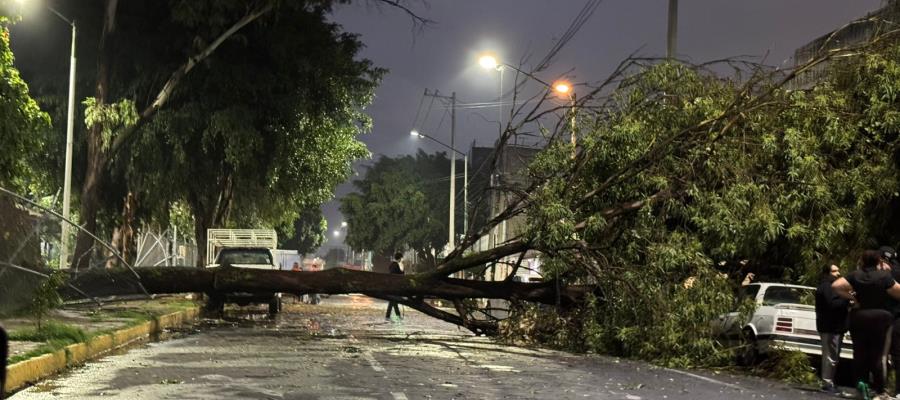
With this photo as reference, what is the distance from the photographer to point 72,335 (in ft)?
37.1

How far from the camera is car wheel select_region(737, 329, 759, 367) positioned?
12047 millimetres

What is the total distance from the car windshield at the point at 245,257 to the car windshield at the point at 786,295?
15247 millimetres

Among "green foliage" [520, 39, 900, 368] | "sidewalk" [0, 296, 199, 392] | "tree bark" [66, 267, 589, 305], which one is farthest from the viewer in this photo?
"tree bark" [66, 267, 589, 305]

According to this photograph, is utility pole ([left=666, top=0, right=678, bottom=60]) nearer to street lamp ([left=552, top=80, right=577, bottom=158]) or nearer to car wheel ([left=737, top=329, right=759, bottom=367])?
street lamp ([left=552, top=80, right=577, bottom=158])

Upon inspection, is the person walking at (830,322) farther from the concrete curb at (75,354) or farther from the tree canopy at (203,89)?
the tree canopy at (203,89)

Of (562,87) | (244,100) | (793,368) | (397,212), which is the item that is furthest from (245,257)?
(397,212)

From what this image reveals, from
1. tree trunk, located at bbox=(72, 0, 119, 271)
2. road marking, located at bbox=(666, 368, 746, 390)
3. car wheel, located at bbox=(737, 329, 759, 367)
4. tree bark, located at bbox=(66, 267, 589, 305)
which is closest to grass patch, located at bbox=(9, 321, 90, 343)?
tree bark, located at bbox=(66, 267, 589, 305)

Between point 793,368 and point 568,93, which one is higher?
point 568,93

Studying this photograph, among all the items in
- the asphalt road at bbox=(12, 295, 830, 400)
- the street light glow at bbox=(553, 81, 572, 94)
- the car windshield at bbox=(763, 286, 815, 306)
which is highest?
the street light glow at bbox=(553, 81, 572, 94)

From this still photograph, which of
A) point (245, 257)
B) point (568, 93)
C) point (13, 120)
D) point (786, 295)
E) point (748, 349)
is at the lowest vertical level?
point (748, 349)

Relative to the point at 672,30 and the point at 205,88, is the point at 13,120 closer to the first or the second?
the point at 205,88

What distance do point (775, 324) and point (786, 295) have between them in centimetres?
198

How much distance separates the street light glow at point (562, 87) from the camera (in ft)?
51.4

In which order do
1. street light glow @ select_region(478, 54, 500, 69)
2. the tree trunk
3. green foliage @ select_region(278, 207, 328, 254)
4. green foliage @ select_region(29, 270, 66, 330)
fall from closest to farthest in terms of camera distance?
green foliage @ select_region(29, 270, 66, 330)
the tree trunk
street light glow @ select_region(478, 54, 500, 69)
green foliage @ select_region(278, 207, 328, 254)
